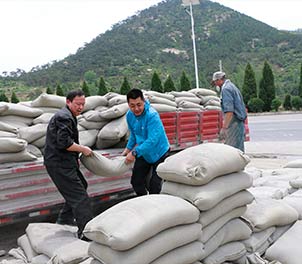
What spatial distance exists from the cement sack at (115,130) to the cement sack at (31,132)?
71cm

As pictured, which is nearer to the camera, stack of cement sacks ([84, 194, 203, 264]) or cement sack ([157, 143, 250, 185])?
stack of cement sacks ([84, 194, 203, 264])

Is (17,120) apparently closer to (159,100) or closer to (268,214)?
(159,100)

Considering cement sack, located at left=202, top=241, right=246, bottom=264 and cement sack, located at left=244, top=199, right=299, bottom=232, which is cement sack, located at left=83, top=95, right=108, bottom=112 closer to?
cement sack, located at left=244, top=199, right=299, bottom=232

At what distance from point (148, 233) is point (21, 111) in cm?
299

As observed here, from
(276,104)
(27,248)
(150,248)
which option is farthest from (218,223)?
(276,104)

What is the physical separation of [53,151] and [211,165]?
4.59 feet

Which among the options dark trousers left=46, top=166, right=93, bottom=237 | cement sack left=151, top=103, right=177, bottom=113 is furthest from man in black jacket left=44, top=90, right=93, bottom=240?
cement sack left=151, top=103, right=177, bottom=113

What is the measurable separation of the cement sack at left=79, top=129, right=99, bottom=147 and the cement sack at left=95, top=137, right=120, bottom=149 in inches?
2.5

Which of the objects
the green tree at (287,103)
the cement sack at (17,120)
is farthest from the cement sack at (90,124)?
the green tree at (287,103)

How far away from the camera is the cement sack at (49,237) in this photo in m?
3.40

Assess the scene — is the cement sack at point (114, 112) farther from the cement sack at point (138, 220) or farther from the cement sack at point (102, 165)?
the cement sack at point (138, 220)

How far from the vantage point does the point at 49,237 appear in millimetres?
3572

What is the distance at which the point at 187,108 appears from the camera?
661 centimetres

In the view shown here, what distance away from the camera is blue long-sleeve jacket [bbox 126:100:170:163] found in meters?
3.90
